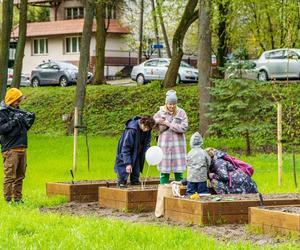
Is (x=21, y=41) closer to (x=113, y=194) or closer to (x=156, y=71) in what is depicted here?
(x=156, y=71)

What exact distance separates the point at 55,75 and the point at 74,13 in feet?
86.1

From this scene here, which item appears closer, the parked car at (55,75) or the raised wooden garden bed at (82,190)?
the raised wooden garden bed at (82,190)

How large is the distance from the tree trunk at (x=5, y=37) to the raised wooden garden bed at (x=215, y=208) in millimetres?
18723

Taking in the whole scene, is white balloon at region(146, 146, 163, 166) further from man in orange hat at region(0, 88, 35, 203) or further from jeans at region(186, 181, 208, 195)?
man in orange hat at region(0, 88, 35, 203)

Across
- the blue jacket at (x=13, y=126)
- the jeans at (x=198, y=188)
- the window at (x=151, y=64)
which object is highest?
the window at (x=151, y=64)

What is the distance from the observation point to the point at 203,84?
30.4m

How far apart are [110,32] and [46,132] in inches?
1364

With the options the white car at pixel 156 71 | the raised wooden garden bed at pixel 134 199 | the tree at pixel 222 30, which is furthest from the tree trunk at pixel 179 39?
the raised wooden garden bed at pixel 134 199

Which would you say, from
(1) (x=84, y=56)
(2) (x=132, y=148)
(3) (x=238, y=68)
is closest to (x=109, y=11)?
(1) (x=84, y=56)

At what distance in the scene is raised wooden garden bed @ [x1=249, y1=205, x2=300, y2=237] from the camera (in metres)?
10.3

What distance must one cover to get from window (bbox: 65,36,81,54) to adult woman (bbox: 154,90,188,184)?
60078 mm

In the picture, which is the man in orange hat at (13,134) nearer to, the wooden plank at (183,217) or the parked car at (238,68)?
the wooden plank at (183,217)

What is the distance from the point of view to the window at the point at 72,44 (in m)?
74.8

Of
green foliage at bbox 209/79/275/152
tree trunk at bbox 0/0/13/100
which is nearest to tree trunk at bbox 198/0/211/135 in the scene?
green foliage at bbox 209/79/275/152
